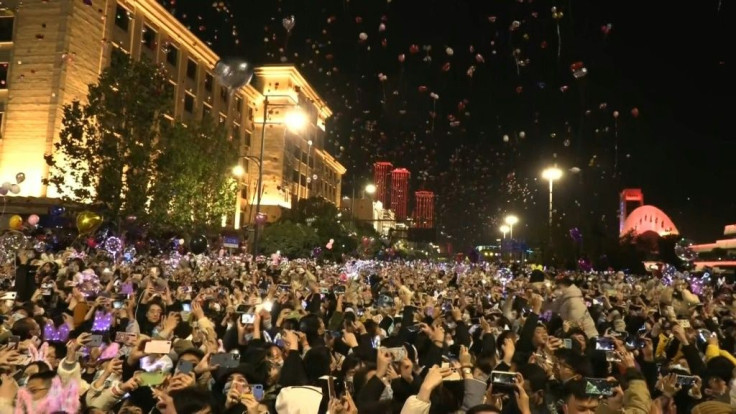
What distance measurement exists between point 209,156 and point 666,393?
105 feet

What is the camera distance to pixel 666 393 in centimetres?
456

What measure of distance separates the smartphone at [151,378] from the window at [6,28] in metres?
36.0

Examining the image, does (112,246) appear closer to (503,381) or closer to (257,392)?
(257,392)

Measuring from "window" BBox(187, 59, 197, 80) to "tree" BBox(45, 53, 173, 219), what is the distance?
23309mm

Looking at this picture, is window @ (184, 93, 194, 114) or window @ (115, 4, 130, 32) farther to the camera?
window @ (184, 93, 194, 114)

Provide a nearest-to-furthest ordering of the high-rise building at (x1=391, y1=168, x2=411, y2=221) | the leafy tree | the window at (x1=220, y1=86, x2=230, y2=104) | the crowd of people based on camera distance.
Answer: the crowd of people → the leafy tree → the window at (x1=220, y1=86, x2=230, y2=104) → the high-rise building at (x1=391, y1=168, x2=411, y2=221)

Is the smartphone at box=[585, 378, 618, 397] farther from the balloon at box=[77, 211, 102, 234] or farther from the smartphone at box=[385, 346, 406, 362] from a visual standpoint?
the balloon at box=[77, 211, 102, 234]

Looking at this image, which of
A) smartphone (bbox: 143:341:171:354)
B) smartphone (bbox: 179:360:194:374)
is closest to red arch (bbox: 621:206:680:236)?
smartphone (bbox: 179:360:194:374)

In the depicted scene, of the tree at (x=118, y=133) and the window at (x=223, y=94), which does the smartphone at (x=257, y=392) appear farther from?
the window at (x=223, y=94)

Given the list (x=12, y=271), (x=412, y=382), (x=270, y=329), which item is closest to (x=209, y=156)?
(x=12, y=271)

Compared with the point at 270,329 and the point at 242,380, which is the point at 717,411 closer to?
the point at 242,380

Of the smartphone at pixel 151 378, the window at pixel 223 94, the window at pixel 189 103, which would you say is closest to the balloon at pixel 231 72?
the smartphone at pixel 151 378

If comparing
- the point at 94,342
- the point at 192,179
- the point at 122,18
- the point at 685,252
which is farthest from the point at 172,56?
the point at 94,342

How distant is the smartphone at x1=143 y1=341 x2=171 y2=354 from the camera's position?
5.00 m
